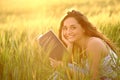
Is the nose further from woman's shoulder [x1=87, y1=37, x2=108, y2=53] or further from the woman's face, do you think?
woman's shoulder [x1=87, y1=37, x2=108, y2=53]

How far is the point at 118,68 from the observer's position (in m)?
2.79

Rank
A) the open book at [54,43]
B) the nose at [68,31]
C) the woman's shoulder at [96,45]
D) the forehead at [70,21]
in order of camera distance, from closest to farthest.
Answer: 1. the open book at [54,43]
2. the woman's shoulder at [96,45]
3. the nose at [68,31]
4. the forehead at [70,21]

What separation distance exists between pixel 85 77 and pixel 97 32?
123cm

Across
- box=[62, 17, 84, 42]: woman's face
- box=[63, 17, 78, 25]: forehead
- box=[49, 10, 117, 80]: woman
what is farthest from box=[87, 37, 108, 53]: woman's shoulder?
box=[63, 17, 78, 25]: forehead

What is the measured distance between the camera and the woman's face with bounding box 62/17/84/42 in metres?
3.72

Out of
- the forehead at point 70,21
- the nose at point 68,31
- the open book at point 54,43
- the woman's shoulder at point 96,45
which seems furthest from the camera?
the forehead at point 70,21

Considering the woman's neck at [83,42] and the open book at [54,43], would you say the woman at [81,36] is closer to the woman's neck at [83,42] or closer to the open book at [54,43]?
the woman's neck at [83,42]

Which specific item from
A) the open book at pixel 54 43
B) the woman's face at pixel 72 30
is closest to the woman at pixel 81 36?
the woman's face at pixel 72 30

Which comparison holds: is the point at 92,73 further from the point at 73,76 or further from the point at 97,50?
the point at 97,50

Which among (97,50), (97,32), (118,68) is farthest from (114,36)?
(118,68)

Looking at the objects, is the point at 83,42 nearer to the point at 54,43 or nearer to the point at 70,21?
the point at 70,21

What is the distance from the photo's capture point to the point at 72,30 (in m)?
3.76

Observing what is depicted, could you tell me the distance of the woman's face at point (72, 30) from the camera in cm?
372

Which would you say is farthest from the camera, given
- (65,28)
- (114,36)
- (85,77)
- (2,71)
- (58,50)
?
(114,36)
